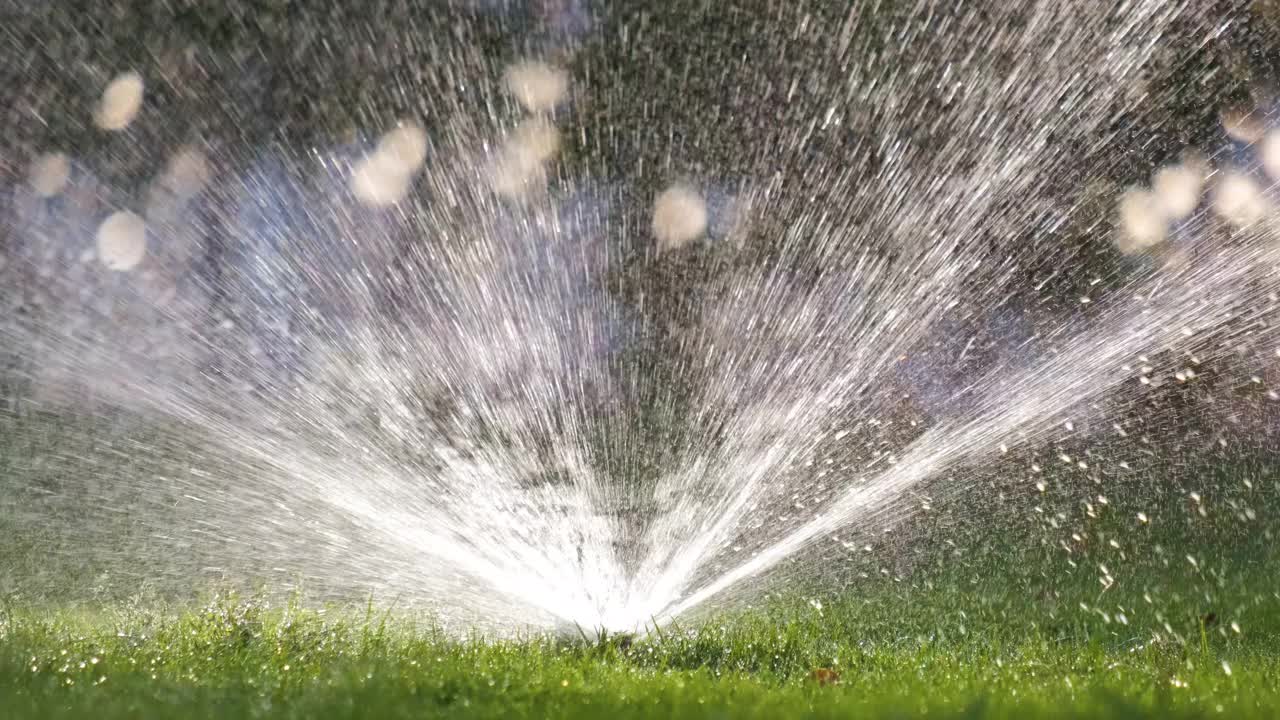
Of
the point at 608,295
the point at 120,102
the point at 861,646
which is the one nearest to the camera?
the point at 861,646

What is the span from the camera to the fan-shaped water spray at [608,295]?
26.7 ft

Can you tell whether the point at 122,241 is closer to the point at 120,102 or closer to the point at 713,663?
the point at 120,102

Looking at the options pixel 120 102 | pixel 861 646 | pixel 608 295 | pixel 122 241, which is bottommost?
pixel 861 646

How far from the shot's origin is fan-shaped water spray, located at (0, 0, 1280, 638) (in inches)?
320

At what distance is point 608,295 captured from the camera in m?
11.4

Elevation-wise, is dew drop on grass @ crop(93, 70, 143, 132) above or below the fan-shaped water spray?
above

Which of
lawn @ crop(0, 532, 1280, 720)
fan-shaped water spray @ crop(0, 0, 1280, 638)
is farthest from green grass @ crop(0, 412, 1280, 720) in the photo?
fan-shaped water spray @ crop(0, 0, 1280, 638)

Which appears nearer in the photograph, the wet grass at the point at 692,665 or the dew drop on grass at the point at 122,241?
the wet grass at the point at 692,665

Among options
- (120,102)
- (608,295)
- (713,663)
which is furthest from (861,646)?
(120,102)

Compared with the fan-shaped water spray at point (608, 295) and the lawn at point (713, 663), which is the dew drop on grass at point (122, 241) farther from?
the lawn at point (713, 663)

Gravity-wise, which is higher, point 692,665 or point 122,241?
point 122,241

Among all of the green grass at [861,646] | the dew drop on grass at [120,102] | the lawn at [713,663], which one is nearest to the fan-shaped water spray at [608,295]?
the dew drop on grass at [120,102]

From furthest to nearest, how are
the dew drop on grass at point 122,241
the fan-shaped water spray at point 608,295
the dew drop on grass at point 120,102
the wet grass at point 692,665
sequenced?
the dew drop on grass at point 122,241 → the dew drop on grass at point 120,102 → the fan-shaped water spray at point 608,295 → the wet grass at point 692,665

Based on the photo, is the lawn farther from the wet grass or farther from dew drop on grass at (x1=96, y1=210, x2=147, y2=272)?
dew drop on grass at (x1=96, y1=210, x2=147, y2=272)
